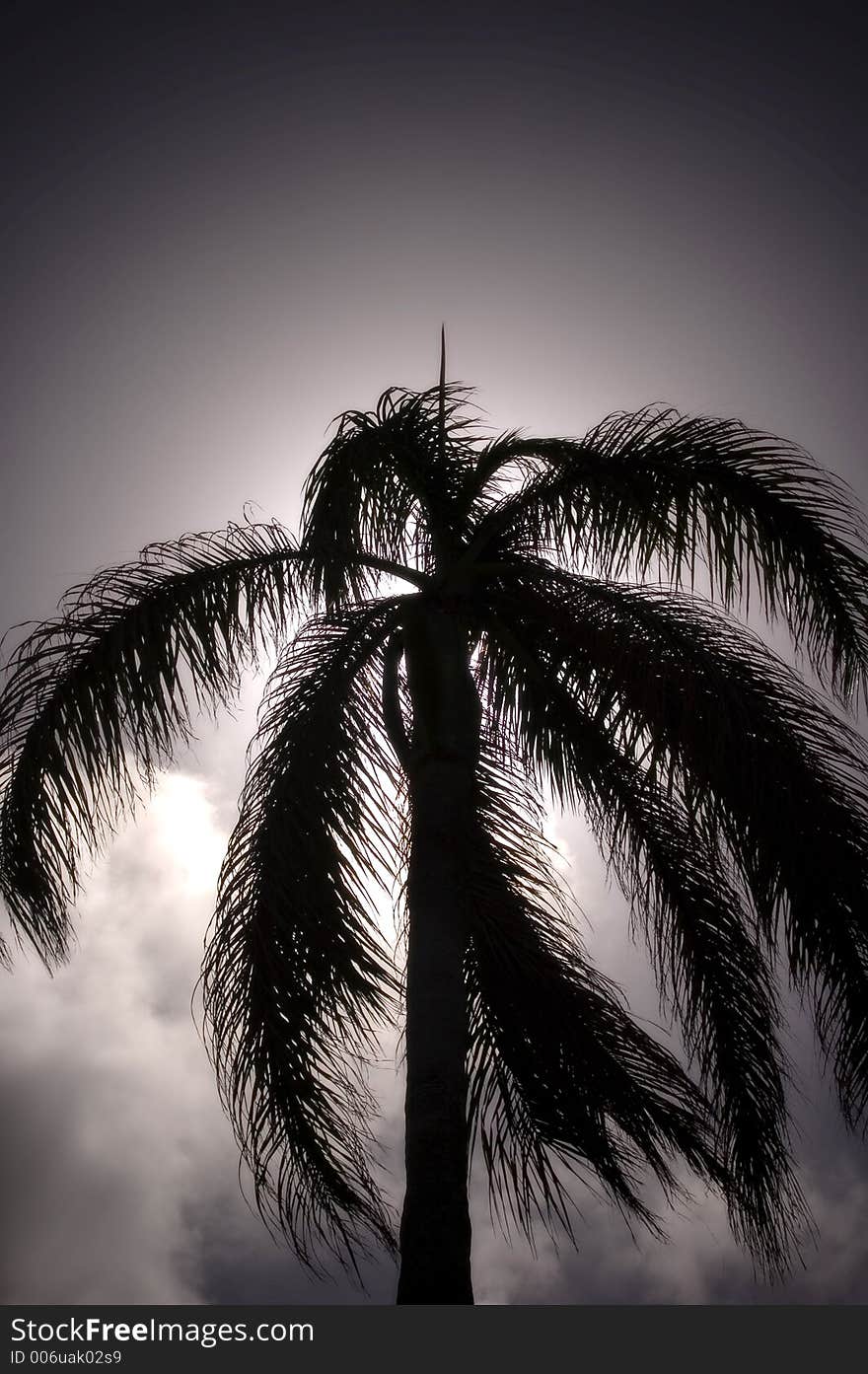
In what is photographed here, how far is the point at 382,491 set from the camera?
7.50 meters

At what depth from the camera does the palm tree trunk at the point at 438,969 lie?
5.52 meters

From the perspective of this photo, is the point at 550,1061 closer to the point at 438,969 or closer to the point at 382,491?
the point at 438,969

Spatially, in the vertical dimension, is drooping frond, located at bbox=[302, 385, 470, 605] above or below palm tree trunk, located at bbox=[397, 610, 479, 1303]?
above

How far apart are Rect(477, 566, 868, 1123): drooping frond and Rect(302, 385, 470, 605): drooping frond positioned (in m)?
1.48

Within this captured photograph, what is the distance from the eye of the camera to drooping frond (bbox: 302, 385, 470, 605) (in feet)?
23.5

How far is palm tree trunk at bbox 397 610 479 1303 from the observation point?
5.52 m

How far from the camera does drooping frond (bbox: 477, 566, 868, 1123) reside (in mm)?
5918

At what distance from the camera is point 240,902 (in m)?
6.57

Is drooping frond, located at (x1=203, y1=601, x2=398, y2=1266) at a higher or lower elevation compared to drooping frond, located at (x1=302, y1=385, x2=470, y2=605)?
lower

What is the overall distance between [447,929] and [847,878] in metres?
2.24

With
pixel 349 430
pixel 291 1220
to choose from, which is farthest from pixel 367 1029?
pixel 349 430

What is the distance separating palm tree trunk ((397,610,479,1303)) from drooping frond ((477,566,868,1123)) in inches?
37.3

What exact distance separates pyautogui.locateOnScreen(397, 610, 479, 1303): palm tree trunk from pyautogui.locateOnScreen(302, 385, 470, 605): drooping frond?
25.6 inches

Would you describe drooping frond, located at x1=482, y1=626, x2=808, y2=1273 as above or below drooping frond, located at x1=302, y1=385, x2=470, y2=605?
below
